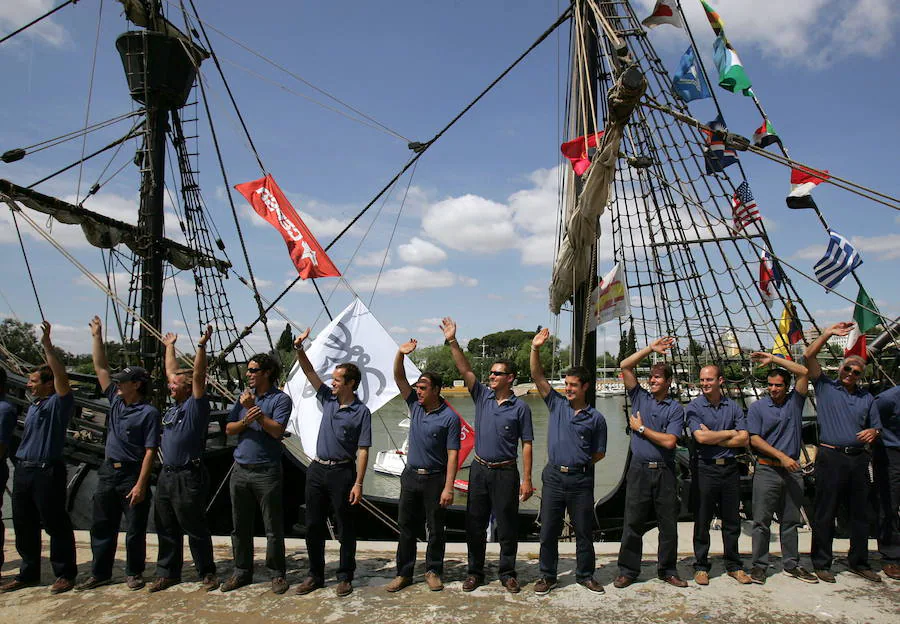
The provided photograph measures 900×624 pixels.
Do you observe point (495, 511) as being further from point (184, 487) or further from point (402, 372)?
point (184, 487)

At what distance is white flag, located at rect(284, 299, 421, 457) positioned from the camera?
21.6 ft

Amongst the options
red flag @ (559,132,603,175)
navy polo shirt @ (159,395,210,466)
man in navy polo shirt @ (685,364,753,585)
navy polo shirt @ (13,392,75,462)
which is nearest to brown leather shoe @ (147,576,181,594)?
navy polo shirt @ (159,395,210,466)

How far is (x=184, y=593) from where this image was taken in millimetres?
4367

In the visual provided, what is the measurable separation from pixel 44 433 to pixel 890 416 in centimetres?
A: 648

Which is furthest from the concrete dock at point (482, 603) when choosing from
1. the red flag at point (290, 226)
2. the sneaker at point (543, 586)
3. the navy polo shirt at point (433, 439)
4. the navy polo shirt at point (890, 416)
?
the red flag at point (290, 226)

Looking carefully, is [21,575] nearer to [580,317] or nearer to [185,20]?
[580,317]

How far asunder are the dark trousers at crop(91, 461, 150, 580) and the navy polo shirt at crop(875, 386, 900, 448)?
18.8ft

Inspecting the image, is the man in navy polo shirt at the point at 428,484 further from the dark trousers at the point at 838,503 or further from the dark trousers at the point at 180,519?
the dark trousers at the point at 838,503

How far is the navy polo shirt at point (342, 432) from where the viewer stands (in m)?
4.47

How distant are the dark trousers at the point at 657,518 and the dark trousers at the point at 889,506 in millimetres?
1712

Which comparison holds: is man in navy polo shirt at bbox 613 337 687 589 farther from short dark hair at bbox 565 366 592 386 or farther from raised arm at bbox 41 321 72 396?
raised arm at bbox 41 321 72 396

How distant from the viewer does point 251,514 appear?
4.55m

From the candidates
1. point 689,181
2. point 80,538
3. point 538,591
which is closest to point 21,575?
point 80,538

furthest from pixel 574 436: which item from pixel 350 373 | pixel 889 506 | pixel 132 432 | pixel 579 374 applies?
pixel 132 432
